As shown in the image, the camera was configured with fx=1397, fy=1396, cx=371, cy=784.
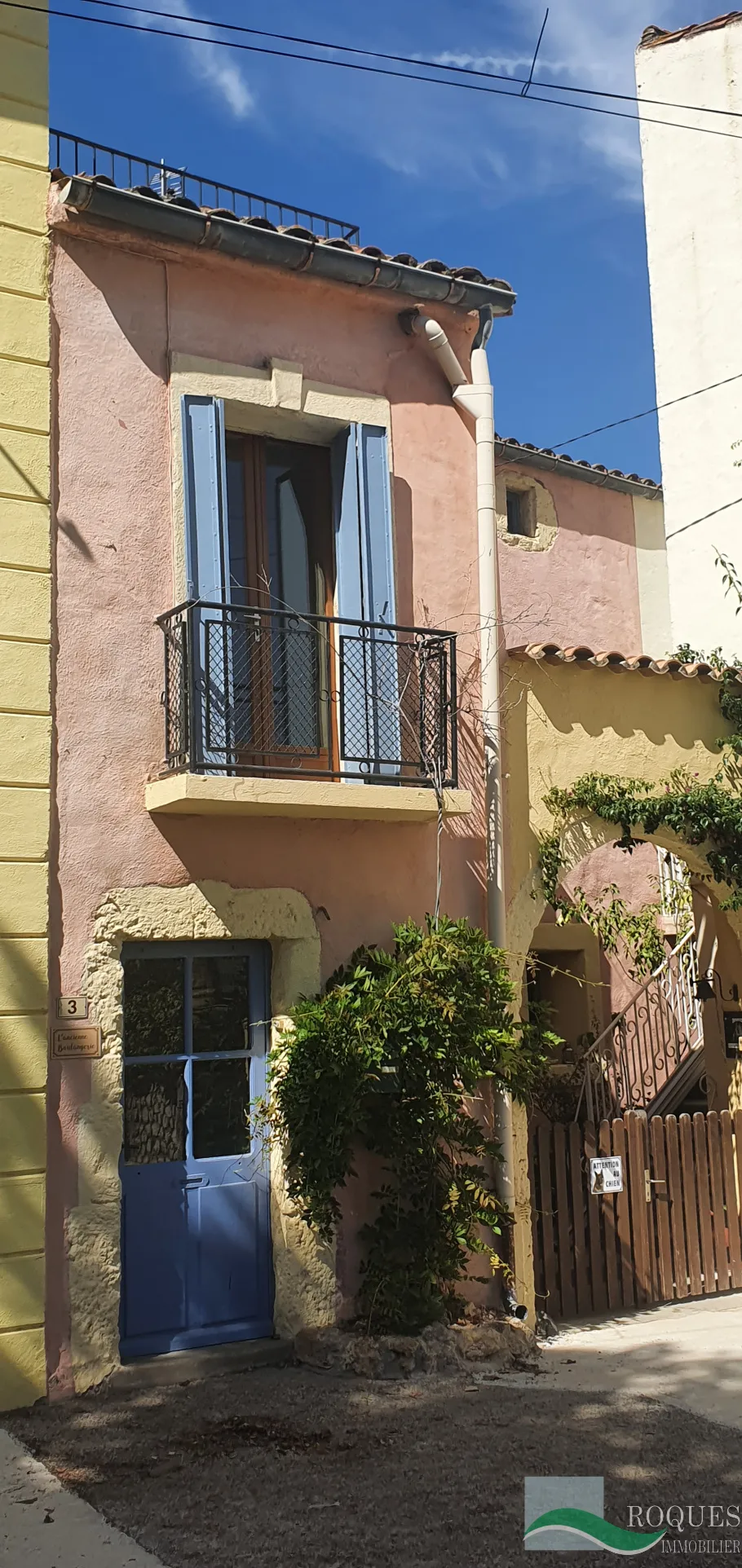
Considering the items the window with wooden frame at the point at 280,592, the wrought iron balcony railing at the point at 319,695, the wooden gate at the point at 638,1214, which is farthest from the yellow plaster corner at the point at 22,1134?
the wooden gate at the point at 638,1214

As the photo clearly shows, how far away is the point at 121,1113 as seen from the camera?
7.25 meters

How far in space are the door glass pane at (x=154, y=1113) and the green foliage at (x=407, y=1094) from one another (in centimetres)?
52

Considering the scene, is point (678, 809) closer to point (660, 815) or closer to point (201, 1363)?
point (660, 815)

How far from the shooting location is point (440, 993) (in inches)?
304

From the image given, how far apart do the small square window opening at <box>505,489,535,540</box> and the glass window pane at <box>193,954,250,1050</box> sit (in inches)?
263

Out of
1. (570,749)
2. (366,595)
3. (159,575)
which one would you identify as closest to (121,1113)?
(159,575)

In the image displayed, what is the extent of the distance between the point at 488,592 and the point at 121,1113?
3950 mm

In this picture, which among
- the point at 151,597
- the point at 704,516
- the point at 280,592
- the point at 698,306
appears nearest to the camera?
the point at 151,597

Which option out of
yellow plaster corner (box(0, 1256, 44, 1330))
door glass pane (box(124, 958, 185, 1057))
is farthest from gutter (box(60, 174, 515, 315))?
yellow plaster corner (box(0, 1256, 44, 1330))

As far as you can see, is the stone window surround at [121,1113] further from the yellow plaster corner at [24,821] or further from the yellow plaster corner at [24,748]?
the yellow plaster corner at [24,748]

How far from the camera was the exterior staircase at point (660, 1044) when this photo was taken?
481 inches

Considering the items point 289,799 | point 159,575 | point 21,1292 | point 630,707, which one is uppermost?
point 159,575

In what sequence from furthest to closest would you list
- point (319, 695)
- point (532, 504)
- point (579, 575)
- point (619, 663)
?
point (579, 575) < point (532, 504) < point (619, 663) < point (319, 695)

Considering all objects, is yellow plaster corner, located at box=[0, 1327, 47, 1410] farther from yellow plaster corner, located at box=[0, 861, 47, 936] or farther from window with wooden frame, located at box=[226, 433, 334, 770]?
window with wooden frame, located at box=[226, 433, 334, 770]
